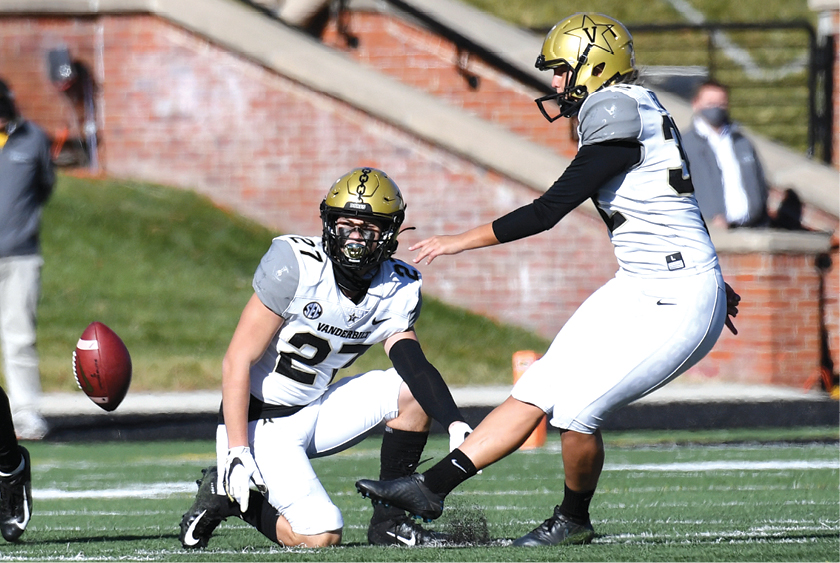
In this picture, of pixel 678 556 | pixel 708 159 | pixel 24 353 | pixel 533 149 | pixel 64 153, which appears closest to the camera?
pixel 678 556

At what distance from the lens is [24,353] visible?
809 cm

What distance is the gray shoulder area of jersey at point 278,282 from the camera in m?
4.51

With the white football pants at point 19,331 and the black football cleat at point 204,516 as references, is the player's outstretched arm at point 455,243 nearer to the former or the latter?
the black football cleat at point 204,516

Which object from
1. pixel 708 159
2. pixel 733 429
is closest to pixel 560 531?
pixel 733 429

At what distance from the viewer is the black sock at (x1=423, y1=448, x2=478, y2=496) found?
165 inches

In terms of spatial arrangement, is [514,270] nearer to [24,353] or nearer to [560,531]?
[24,353]

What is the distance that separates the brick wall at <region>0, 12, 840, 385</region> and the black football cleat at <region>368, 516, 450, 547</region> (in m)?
6.02

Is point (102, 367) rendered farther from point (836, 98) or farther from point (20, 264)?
point (836, 98)

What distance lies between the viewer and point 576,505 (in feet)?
14.9

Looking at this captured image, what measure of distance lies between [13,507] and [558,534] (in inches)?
76.3

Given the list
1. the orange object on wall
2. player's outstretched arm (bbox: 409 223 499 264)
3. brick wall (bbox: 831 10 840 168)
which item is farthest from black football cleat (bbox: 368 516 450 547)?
brick wall (bbox: 831 10 840 168)

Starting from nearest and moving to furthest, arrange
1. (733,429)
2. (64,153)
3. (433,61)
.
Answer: (733,429) → (64,153) → (433,61)

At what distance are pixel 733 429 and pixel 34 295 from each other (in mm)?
4574

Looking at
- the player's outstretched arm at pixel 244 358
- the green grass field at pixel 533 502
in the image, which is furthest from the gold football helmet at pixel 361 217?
the green grass field at pixel 533 502
